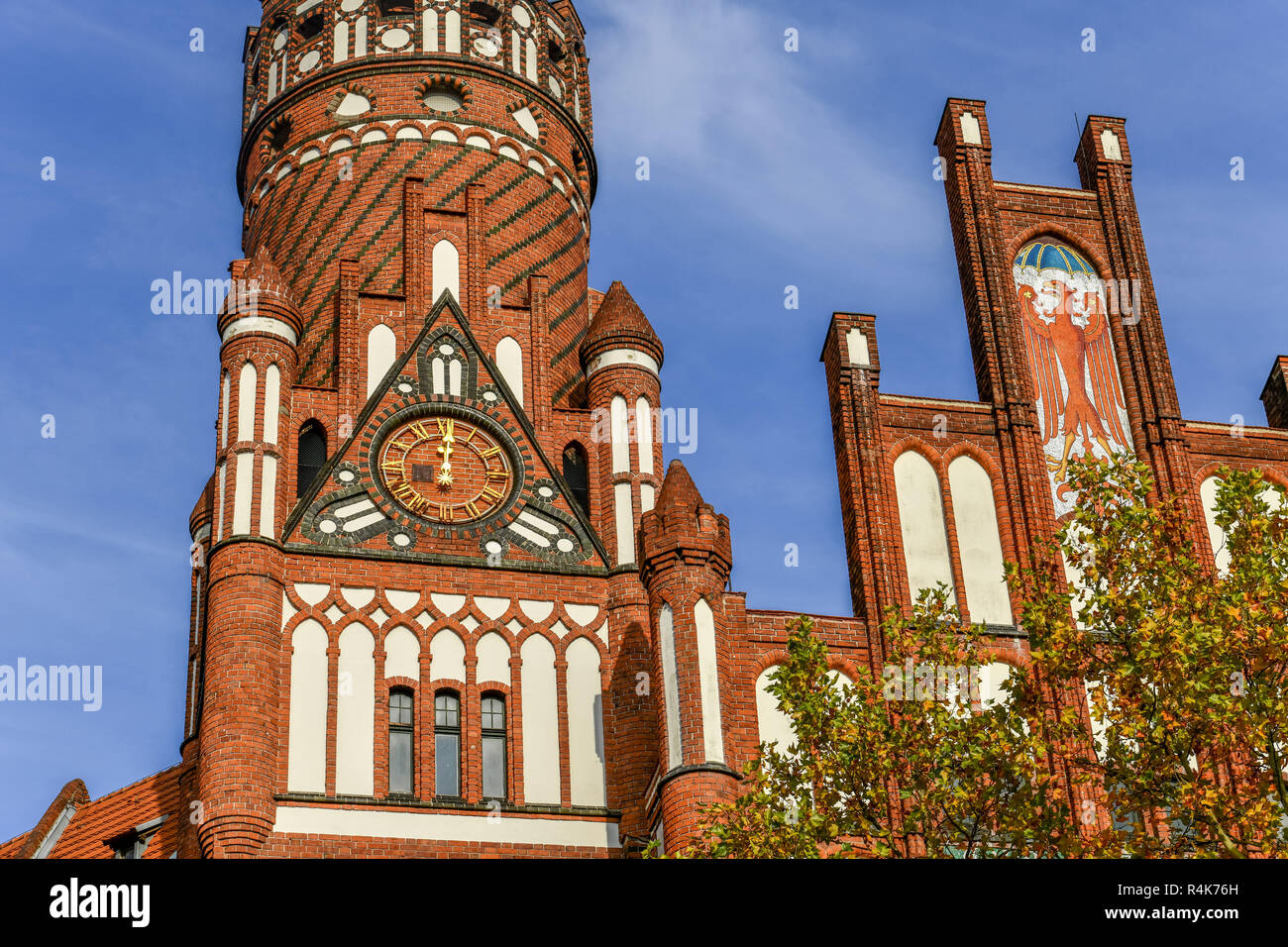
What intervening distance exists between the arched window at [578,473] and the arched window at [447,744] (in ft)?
11.9

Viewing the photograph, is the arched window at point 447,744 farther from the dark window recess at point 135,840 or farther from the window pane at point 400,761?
the dark window recess at point 135,840

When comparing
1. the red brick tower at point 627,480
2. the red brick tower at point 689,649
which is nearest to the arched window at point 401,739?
the red brick tower at point 627,480

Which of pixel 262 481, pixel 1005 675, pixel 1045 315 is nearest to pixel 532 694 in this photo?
pixel 262 481

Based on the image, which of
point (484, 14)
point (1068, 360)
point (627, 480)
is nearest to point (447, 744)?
point (627, 480)

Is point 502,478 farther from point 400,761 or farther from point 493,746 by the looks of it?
point 400,761

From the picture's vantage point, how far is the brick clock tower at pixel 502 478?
22734 mm

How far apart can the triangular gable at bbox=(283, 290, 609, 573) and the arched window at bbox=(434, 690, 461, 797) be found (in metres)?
1.92

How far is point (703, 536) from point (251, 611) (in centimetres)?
554

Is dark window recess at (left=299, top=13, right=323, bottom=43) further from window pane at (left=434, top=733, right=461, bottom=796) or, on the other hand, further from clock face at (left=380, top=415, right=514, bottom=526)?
window pane at (left=434, top=733, right=461, bottom=796)

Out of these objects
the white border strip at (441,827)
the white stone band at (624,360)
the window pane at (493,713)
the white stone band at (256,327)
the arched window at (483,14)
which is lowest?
the white border strip at (441,827)

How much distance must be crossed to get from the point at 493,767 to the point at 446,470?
4335 mm
